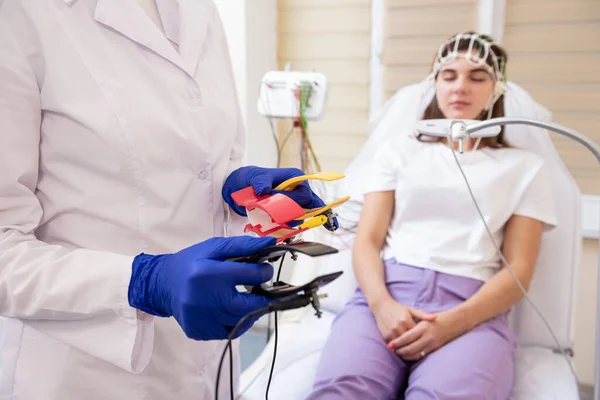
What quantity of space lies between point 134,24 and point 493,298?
46.4 inches

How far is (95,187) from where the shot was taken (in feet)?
2.64

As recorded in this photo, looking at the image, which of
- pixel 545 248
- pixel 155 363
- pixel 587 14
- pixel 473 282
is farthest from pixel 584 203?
pixel 155 363

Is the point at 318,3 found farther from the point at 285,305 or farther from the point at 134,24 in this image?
the point at 285,305

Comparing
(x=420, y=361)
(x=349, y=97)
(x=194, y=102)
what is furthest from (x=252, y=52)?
(x=420, y=361)

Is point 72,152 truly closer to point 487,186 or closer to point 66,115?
point 66,115

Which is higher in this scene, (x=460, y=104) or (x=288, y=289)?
(x=460, y=104)

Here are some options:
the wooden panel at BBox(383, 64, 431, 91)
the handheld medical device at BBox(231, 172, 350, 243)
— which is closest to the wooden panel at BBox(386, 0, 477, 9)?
the wooden panel at BBox(383, 64, 431, 91)

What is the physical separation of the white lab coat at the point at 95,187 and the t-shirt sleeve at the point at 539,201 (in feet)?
3.31

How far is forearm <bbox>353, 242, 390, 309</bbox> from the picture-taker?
4.76ft

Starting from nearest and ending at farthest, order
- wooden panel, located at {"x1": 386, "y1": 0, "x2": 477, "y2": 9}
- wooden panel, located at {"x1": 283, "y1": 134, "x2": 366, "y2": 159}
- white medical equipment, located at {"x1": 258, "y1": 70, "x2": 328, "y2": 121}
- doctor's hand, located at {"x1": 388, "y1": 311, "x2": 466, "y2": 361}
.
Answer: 1. doctor's hand, located at {"x1": 388, "y1": 311, "x2": 466, "y2": 361}
2. white medical equipment, located at {"x1": 258, "y1": 70, "x2": 328, "y2": 121}
3. wooden panel, located at {"x1": 386, "y1": 0, "x2": 477, "y2": 9}
4. wooden panel, located at {"x1": 283, "y1": 134, "x2": 366, "y2": 159}

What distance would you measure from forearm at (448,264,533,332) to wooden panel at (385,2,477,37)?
1203 mm

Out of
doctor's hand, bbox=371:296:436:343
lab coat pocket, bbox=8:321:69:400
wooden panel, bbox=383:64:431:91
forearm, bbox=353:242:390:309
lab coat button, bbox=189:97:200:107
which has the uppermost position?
wooden panel, bbox=383:64:431:91

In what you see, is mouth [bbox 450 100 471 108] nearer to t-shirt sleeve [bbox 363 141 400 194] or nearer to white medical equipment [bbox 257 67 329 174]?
t-shirt sleeve [bbox 363 141 400 194]

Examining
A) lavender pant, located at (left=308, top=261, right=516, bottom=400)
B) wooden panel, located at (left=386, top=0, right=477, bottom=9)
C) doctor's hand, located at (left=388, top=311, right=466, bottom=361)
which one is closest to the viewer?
lavender pant, located at (left=308, top=261, right=516, bottom=400)
